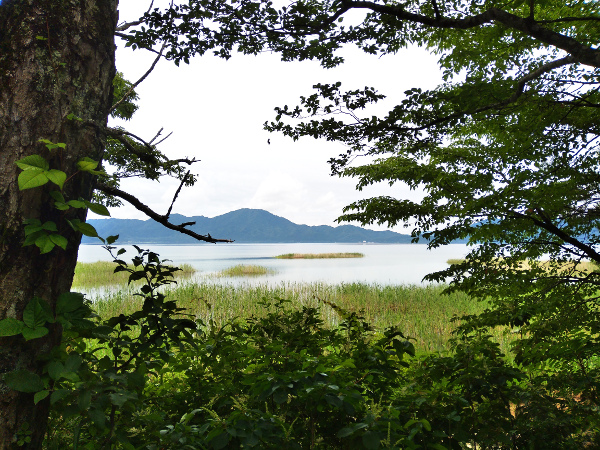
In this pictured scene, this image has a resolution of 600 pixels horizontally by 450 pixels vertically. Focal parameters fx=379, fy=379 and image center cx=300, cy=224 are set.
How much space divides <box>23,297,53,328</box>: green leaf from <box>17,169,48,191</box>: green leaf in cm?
58

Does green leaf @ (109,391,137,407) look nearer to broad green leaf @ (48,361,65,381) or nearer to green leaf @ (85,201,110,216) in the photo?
broad green leaf @ (48,361,65,381)

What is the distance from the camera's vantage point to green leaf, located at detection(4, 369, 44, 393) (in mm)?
1810

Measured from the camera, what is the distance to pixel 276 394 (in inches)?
78.5

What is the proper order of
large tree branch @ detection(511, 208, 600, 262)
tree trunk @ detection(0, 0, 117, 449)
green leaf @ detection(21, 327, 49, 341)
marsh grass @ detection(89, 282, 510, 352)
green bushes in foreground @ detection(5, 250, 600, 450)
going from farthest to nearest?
marsh grass @ detection(89, 282, 510, 352), large tree branch @ detection(511, 208, 600, 262), tree trunk @ detection(0, 0, 117, 449), green bushes in foreground @ detection(5, 250, 600, 450), green leaf @ detection(21, 327, 49, 341)

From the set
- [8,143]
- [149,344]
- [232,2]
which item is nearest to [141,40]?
[232,2]

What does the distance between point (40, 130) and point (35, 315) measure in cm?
105

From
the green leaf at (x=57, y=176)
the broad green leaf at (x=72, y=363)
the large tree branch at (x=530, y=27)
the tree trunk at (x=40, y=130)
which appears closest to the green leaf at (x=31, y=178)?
the green leaf at (x=57, y=176)

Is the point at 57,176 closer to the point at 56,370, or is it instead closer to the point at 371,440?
the point at 56,370

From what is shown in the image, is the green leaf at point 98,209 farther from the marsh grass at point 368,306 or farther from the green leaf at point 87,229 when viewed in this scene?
the marsh grass at point 368,306

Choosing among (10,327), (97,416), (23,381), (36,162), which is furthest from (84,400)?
(36,162)

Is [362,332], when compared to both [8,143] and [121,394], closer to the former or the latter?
[121,394]

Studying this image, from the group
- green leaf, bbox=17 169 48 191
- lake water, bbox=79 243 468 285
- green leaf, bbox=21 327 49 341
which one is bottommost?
lake water, bbox=79 243 468 285

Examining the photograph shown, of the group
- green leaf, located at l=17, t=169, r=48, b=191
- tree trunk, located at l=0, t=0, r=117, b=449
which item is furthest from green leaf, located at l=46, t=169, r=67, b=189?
tree trunk, located at l=0, t=0, r=117, b=449

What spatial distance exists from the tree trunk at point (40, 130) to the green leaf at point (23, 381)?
17 cm
